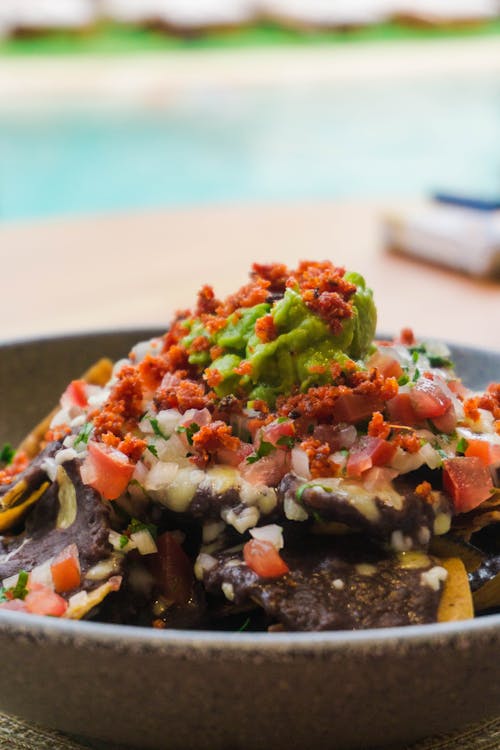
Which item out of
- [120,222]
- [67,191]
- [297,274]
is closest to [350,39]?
[67,191]

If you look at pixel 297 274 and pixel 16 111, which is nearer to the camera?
pixel 297 274

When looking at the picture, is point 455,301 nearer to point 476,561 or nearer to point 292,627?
point 476,561

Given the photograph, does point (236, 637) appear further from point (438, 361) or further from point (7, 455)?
point (7, 455)

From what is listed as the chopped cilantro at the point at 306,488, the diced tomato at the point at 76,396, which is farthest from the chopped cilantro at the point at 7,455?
the chopped cilantro at the point at 306,488

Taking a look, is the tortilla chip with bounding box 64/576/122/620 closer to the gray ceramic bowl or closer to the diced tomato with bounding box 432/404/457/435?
the gray ceramic bowl

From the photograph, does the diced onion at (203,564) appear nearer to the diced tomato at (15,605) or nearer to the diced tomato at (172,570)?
the diced tomato at (172,570)

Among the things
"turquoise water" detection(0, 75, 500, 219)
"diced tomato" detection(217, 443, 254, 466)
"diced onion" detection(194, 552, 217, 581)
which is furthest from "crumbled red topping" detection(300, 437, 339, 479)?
"turquoise water" detection(0, 75, 500, 219)

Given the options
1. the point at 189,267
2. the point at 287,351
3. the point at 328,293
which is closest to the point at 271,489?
the point at 287,351
